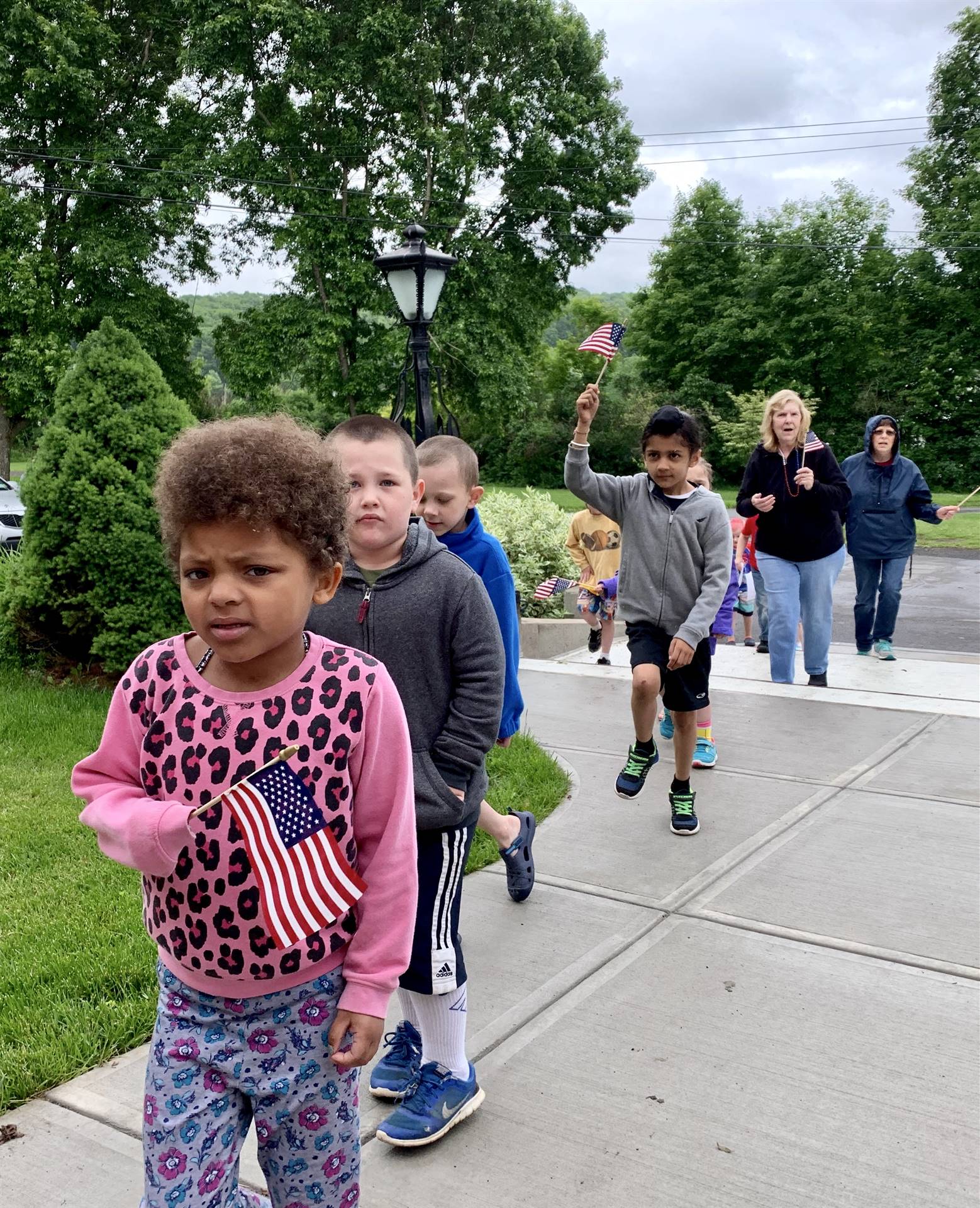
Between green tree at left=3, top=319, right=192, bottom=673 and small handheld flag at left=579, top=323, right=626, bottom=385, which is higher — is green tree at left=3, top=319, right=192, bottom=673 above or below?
below

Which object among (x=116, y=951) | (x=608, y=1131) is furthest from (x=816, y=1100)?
(x=116, y=951)

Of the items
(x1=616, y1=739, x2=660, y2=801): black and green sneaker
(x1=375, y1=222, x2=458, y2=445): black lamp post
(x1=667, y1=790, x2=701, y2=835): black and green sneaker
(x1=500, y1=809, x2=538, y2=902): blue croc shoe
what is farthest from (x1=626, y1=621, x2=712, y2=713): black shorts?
(x1=375, y1=222, x2=458, y2=445): black lamp post

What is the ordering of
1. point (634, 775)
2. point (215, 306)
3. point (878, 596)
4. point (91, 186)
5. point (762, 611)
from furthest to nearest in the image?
point (215, 306)
point (91, 186)
point (762, 611)
point (878, 596)
point (634, 775)

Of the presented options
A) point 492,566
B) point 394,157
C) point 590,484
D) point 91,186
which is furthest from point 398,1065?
point 394,157

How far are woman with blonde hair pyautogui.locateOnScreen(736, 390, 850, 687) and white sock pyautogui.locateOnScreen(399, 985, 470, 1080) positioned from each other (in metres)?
5.29

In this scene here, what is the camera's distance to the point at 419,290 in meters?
8.93

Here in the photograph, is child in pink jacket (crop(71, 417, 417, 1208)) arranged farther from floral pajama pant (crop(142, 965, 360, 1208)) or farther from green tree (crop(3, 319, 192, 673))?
green tree (crop(3, 319, 192, 673))

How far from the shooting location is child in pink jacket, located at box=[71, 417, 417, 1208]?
169cm

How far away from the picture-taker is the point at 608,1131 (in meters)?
2.62

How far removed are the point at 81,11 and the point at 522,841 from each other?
29.2 metres

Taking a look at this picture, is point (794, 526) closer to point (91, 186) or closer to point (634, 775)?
point (634, 775)

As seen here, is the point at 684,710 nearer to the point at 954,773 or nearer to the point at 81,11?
the point at 954,773

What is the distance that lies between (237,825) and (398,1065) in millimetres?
1461

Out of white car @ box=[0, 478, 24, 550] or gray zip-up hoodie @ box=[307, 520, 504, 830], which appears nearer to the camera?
gray zip-up hoodie @ box=[307, 520, 504, 830]
